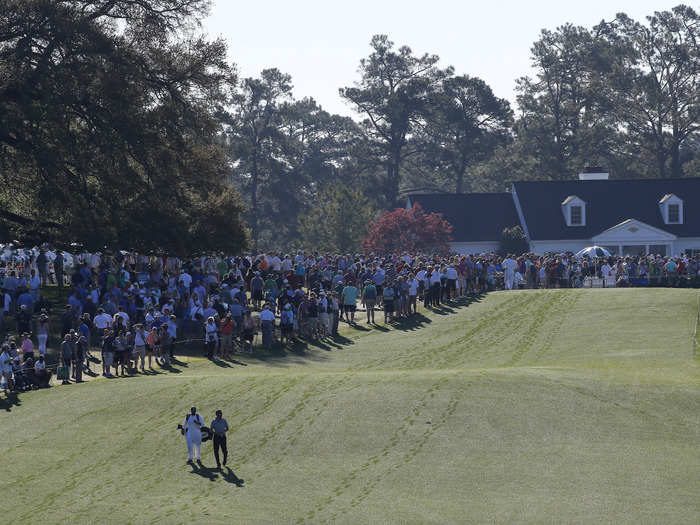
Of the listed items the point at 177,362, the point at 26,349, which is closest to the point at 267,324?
the point at 177,362

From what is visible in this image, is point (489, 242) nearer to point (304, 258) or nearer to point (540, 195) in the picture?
point (540, 195)

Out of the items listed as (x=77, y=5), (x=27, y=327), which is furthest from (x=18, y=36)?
(x=27, y=327)

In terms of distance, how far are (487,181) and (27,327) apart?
89.4 m

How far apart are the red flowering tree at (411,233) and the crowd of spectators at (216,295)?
19.8m

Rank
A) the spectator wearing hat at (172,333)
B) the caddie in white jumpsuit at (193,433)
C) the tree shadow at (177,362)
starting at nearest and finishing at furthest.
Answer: the caddie in white jumpsuit at (193,433)
the spectator wearing hat at (172,333)
the tree shadow at (177,362)

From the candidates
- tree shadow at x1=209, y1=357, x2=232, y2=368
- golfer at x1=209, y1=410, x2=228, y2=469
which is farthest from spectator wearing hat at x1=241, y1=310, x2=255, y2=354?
golfer at x1=209, y1=410, x2=228, y2=469

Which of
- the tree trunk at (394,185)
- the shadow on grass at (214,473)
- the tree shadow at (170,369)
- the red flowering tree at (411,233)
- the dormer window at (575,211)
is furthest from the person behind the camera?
the tree trunk at (394,185)

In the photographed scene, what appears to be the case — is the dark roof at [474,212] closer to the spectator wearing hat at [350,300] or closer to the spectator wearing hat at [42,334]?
the spectator wearing hat at [350,300]

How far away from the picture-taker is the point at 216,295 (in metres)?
42.6

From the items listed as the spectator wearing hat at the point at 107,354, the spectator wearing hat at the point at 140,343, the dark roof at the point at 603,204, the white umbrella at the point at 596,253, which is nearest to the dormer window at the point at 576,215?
the dark roof at the point at 603,204

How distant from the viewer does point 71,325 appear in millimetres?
38469

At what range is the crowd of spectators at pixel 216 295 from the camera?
3728 cm

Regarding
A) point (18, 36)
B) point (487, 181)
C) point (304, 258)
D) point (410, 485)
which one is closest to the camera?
point (410, 485)

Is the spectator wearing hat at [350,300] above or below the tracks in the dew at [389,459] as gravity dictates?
above
